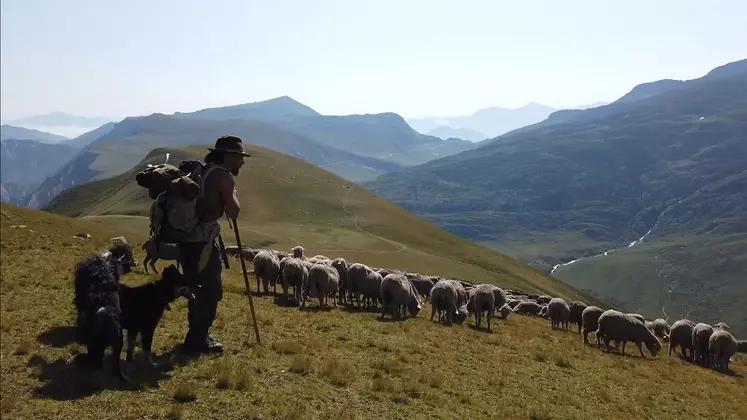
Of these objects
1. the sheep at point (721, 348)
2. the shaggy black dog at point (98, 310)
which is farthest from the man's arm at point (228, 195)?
the sheep at point (721, 348)

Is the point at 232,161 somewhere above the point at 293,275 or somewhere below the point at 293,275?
above

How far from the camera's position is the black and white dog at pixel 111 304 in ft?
31.3

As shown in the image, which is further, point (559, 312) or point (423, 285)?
point (423, 285)

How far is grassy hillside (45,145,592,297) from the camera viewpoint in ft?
315

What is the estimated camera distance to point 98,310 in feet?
31.3

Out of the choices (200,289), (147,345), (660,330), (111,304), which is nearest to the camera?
(111,304)

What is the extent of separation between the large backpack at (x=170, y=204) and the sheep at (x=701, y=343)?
94.4 ft

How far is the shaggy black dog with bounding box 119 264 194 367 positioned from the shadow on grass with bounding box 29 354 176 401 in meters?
0.41

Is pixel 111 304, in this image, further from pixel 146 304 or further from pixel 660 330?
pixel 660 330

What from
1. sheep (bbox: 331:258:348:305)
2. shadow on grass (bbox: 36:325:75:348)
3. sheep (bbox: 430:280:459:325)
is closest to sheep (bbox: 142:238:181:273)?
shadow on grass (bbox: 36:325:75:348)

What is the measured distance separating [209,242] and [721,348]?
2781cm

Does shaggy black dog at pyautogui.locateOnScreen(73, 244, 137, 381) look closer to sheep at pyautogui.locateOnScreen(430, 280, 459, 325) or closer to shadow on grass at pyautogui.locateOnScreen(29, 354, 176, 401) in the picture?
shadow on grass at pyautogui.locateOnScreen(29, 354, 176, 401)

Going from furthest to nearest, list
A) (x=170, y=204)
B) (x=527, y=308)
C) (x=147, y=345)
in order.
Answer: (x=527, y=308) < (x=170, y=204) < (x=147, y=345)

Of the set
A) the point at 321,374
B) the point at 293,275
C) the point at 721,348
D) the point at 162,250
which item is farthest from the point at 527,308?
the point at 162,250
